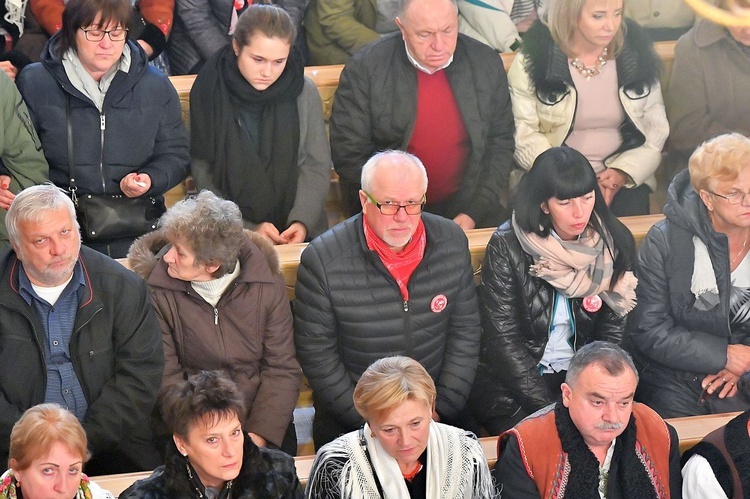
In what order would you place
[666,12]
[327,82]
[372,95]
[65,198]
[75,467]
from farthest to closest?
[666,12] → [327,82] → [372,95] → [65,198] → [75,467]

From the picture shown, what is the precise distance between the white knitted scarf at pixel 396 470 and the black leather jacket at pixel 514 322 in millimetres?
561

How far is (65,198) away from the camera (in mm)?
3008

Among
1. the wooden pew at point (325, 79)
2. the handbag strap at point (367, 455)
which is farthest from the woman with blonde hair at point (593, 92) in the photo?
the handbag strap at point (367, 455)

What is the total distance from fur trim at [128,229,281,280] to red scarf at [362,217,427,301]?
27 cm

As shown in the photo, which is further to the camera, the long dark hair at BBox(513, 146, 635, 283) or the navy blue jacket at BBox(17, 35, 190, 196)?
the navy blue jacket at BBox(17, 35, 190, 196)

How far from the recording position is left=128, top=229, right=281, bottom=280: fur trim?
3279 millimetres

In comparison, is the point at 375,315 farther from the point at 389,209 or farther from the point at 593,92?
the point at 593,92

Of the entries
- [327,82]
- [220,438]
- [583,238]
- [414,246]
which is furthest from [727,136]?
[220,438]

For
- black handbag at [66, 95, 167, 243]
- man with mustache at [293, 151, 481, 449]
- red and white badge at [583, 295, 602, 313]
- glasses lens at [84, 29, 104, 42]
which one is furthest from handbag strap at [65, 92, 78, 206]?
red and white badge at [583, 295, 602, 313]

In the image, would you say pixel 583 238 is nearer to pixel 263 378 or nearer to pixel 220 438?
pixel 263 378

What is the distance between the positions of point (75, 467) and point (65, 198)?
709 mm

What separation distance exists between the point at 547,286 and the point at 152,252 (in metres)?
1.16

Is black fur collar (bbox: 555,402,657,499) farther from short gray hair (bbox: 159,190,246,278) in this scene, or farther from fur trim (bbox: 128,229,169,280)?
fur trim (bbox: 128,229,169,280)

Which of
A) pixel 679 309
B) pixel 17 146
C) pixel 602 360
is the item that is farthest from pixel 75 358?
pixel 679 309
